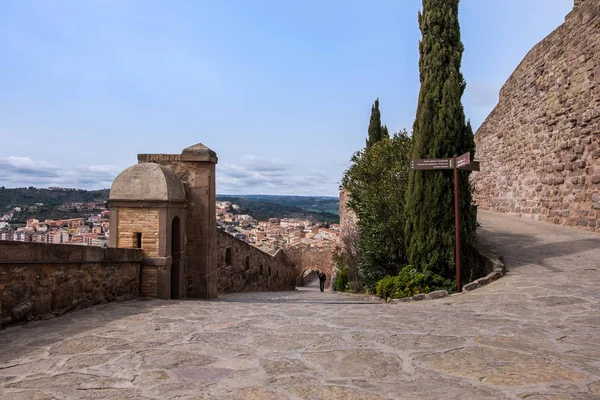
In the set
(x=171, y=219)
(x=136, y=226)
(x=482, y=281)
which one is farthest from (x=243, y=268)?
(x=482, y=281)

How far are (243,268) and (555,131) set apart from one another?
11.2 metres

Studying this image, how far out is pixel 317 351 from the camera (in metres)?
3.98

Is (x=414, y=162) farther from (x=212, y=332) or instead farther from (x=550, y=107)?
(x=550, y=107)

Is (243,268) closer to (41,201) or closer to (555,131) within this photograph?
(555,131)

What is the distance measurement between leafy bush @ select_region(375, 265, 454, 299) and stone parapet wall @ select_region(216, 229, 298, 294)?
5506mm

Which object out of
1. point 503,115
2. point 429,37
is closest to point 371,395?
point 429,37

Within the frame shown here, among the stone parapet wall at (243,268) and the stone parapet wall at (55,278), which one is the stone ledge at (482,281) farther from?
the stone parapet wall at (243,268)

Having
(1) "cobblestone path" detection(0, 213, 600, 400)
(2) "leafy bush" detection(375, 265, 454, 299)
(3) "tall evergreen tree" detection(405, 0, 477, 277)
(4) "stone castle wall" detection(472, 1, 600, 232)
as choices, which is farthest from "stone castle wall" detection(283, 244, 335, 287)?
(1) "cobblestone path" detection(0, 213, 600, 400)

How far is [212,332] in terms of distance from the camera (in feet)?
15.7

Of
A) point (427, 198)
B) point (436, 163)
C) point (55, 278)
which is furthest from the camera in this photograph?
point (427, 198)

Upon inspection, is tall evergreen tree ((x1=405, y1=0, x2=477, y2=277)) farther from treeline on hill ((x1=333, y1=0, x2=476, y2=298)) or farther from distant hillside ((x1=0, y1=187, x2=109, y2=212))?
distant hillside ((x1=0, y1=187, x2=109, y2=212))

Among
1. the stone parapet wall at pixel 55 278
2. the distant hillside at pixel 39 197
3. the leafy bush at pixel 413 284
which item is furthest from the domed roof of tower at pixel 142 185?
the distant hillside at pixel 39 197

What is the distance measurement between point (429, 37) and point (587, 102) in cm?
552

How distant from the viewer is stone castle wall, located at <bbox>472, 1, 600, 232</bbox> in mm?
12281
